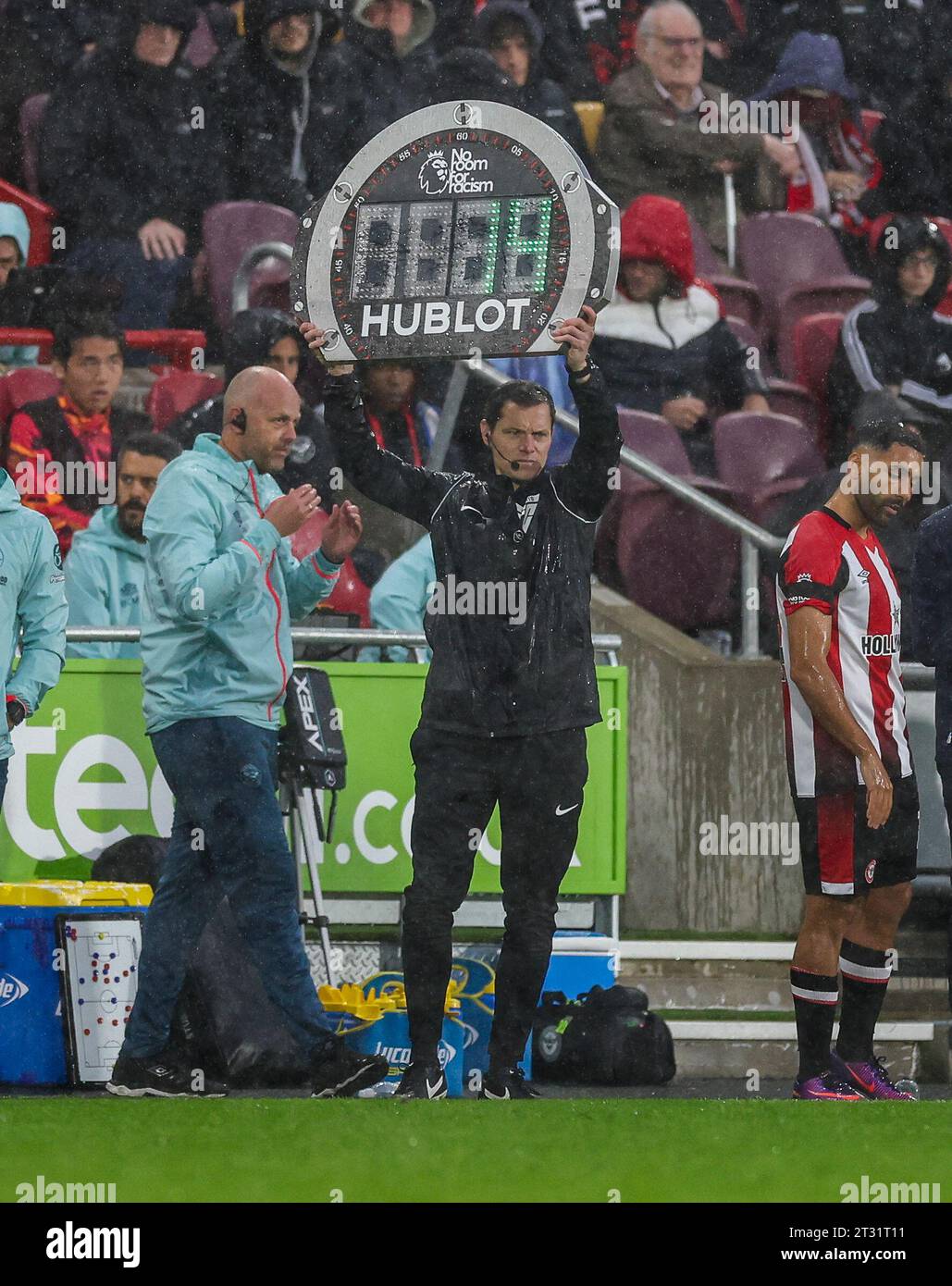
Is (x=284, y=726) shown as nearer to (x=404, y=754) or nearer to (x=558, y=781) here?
(x=404, y=754)

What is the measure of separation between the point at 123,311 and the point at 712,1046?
15.6ft

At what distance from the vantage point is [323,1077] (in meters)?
5.35

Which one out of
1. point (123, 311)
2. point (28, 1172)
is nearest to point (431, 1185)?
point (28, 1172)

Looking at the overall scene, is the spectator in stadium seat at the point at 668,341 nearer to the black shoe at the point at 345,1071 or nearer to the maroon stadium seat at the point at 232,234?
the maroon stadium seat at the point at 232,234

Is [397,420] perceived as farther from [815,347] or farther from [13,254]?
[815,347]

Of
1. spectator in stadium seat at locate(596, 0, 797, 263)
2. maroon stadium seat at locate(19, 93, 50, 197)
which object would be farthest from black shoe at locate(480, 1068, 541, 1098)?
maroon stadium seat at locate(19, 93, 50, 197)

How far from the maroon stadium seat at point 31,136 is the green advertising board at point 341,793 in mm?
4688

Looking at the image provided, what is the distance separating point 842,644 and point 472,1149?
205 cm

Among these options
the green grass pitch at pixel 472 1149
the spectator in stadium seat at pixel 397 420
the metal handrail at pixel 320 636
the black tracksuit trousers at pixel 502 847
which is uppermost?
the spectator in stadium seat at pixel 397 420

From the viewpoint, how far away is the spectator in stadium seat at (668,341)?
31.7 feet

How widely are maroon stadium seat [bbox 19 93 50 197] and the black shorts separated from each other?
675 centimetres

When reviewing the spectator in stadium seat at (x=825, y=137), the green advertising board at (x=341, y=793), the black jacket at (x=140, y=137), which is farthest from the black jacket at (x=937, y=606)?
the spectator in stadium seat at (x=825, y=137)

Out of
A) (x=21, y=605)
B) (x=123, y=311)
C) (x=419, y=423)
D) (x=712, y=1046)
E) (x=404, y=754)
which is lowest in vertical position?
(x=712, y=1046)

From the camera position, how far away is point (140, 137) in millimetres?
10125
